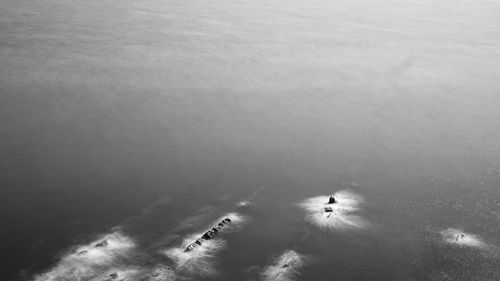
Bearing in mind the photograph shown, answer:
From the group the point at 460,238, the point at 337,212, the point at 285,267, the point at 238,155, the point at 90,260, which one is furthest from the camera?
the point at 238,155

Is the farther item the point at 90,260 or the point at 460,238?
the point at 460,238

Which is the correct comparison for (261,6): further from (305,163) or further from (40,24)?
(305,163)

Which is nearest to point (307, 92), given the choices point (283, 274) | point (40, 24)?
point (283, 274)

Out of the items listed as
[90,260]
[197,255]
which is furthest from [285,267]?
[90,260]

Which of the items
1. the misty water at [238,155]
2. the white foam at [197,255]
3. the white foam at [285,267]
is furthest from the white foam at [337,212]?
the white foam at [197,255]

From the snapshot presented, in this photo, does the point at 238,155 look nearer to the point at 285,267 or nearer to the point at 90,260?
the point at 285,267

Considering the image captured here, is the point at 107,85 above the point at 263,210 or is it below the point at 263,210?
above
